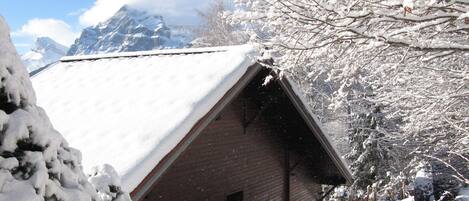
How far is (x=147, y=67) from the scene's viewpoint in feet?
23.9

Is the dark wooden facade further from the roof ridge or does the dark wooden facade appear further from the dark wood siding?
the roof ridge

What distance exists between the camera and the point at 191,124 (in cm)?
487

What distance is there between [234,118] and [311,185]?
13.0ft

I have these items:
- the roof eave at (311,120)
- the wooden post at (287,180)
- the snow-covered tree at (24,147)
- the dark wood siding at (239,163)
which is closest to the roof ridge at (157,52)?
the dark wood siding at (239,163)

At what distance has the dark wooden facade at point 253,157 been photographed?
6.45 metres

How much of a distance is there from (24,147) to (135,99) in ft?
11.8

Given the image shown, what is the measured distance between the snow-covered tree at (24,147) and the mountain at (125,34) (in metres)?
132

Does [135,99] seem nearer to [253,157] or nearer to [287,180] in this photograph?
[253,157]

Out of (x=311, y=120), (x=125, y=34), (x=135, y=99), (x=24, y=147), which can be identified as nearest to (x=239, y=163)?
(x=311, y=120)

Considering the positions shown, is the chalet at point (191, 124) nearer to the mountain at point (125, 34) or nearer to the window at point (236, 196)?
the window at point (236, 196)

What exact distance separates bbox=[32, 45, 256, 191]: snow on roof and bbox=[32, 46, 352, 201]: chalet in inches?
0.5

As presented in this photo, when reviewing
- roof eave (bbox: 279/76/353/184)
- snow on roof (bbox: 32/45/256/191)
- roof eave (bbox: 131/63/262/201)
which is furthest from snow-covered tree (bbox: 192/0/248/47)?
roof eave (bbox: 131/63/262/201)

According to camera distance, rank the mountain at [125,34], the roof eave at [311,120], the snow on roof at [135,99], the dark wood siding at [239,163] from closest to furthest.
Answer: the snow on roof at [135,99] → the dark wood siding at [239,163] → the roof eave at [311,120] → the mountain at [125,34]

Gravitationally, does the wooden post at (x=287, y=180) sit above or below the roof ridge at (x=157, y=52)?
below
